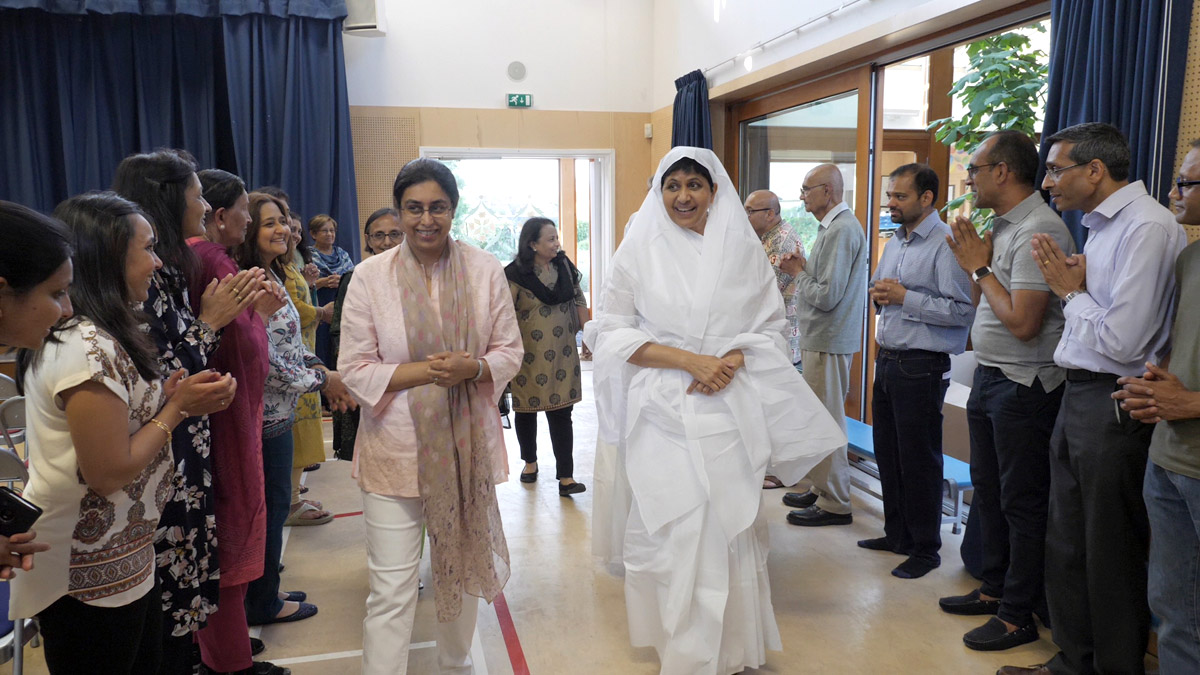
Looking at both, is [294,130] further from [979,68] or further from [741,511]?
[741,511]

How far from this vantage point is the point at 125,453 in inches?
60.7

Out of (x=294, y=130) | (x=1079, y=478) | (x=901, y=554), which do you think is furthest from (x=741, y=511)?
(x=294, y=130)

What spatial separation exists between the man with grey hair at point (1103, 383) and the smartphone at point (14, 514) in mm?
2494

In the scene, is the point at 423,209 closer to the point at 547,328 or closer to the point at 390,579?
the point at 390,579

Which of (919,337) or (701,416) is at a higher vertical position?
(919,337)

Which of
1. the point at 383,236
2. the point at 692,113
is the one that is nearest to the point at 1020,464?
the point at 383,236

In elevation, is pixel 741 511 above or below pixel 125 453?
below

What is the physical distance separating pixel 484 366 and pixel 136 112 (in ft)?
18.3

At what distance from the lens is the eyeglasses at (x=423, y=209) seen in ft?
7.34

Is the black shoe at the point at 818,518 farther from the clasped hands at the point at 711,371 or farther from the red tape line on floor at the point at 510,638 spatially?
the clasped hands at the point at 711,371

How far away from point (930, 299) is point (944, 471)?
105 centimetres

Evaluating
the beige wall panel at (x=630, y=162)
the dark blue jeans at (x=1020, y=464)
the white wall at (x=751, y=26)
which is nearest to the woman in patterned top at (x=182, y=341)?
the dark blue jeans at (x=1020, y=464)

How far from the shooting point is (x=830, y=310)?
3859mm

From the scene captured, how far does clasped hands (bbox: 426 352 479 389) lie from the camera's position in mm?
2180
